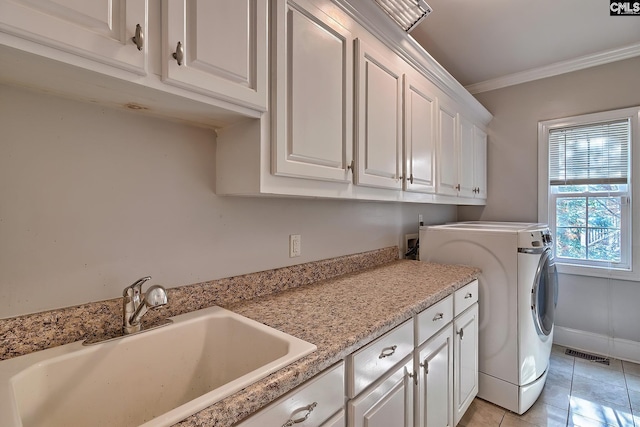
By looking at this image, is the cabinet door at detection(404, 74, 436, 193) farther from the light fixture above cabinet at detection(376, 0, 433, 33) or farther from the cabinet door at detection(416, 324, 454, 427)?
the cabinet door at detection(416, 324, 454, 427)

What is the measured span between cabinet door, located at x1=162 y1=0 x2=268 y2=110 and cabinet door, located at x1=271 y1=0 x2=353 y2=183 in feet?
0.28

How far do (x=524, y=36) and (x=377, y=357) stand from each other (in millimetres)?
2665

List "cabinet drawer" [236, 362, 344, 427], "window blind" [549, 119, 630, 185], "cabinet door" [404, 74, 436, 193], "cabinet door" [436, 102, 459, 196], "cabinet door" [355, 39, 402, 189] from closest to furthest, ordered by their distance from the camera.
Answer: "cabinet drawer" [236, 362, 344, 427], "cabinet door" [355, 39, 402, 189], "cabinet door" [404, 74, 436, 193], "cabinet door" [436, 102, 459, 196], "window blind" [549, 119, 630, 185]

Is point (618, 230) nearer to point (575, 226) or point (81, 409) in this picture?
point (575, 226)

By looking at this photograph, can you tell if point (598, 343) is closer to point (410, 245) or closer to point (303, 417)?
point (410, 245)

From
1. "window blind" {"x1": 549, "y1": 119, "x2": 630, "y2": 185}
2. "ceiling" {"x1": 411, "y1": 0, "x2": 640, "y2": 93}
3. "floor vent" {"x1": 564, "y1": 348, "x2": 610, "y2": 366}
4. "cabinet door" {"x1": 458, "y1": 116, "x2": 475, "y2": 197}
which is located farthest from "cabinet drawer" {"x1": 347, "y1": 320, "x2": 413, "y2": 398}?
"window blind" {"x1": 549, "y1": 119, "x2": 630, "y2": 185}

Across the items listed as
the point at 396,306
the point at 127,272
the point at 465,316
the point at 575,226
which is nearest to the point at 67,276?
the point at 127,272

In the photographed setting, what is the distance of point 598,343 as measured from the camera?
2.68 m

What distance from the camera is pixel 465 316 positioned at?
70.8 inches

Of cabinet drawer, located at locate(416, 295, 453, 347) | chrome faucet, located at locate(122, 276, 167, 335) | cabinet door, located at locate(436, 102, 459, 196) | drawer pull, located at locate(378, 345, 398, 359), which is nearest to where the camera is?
chrome faucet, located at locate(122, 276, 167, 335)

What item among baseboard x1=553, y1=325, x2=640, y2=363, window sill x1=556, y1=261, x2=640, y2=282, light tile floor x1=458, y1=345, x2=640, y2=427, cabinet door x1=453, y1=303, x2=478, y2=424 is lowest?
light tile floor x1=458, y1=345, x2=640, y2=427

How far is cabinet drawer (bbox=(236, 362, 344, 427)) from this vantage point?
0.71 m

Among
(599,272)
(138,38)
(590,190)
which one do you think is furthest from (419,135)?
(599,272)

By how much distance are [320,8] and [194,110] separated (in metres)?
0.72
